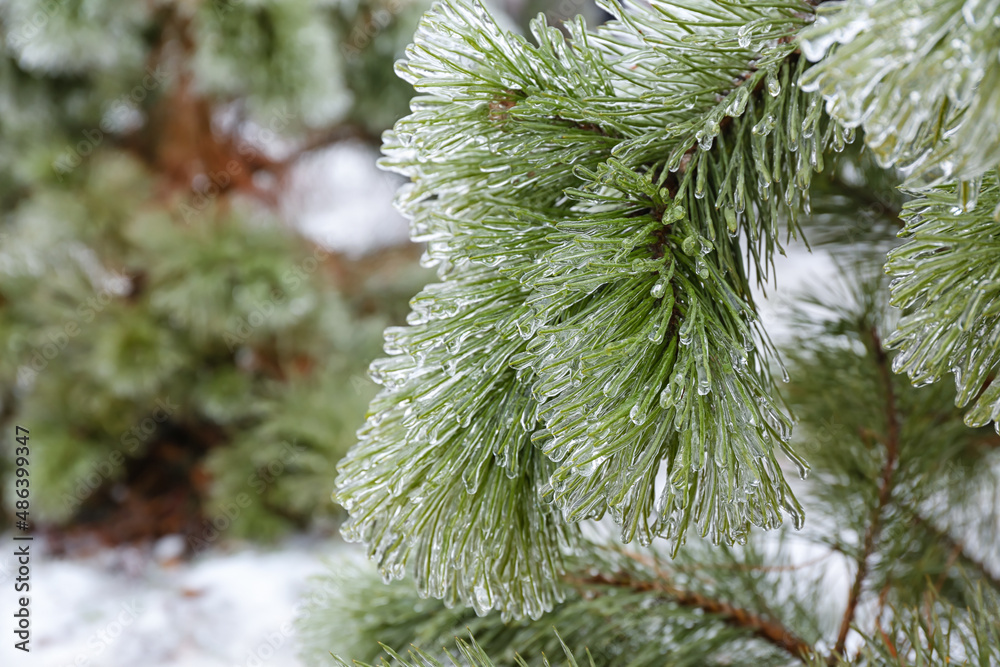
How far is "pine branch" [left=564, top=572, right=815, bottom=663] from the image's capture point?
396mm

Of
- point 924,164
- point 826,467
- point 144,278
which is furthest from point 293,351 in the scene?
point 924,164

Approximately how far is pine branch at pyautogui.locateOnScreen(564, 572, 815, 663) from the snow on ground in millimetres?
832

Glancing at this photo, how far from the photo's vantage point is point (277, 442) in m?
1.42

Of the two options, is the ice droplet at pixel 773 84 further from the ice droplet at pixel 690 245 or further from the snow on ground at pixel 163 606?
the snow on ground at pixel 163 606

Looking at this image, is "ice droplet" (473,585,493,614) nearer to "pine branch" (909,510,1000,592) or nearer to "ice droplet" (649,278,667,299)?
"ice droplet" (649,278,667,299)

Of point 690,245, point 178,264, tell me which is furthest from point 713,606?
point 178,264

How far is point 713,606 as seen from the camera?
405mm

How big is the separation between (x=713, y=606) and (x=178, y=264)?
1193mm

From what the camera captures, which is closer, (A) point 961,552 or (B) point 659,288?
(B) point 659,288

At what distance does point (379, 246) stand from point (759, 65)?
1.68 meters

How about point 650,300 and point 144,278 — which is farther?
point 144,278

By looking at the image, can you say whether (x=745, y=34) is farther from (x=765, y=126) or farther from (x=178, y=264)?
(x=178, y=264)

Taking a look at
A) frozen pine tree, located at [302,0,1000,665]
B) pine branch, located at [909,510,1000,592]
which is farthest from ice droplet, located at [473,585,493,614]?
pine branch, located at [909,510,1000,592]

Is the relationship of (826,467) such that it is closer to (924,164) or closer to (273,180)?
(924,164)
